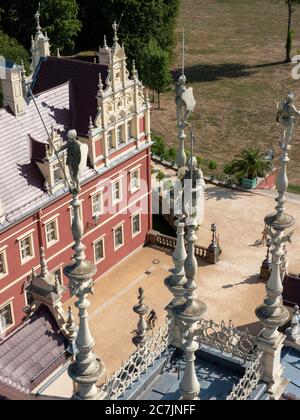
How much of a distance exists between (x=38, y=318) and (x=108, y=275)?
2029cm

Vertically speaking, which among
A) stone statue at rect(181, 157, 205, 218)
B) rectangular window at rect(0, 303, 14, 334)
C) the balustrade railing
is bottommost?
the balustrade railing

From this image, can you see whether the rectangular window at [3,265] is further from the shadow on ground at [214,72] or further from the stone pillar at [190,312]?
the shadow on ground at [214,72]

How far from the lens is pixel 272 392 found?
19.6m

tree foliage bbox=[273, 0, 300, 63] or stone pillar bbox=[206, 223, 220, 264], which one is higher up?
tree foliage bbox=[273, 0, 300, 63]

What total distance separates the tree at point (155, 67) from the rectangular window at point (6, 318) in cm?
4630

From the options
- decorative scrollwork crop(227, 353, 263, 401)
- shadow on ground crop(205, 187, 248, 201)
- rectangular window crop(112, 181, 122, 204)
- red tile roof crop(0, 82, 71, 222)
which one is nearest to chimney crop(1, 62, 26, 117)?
red tile roof crop(0, 82, 71, 222)

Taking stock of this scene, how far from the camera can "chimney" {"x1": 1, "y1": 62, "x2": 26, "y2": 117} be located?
36812 millimetres

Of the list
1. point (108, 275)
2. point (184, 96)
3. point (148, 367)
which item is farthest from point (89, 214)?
point (184, 96)

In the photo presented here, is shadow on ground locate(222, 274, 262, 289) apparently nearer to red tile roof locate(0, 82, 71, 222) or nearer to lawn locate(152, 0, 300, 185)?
red tile roof locate(0, 82, 71, 222)

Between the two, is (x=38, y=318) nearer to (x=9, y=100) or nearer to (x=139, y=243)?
(x=9, y=100)

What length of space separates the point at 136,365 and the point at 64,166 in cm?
1794

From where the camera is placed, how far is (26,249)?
119 feet

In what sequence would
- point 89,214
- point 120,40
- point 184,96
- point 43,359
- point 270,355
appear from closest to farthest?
point 184,96, point 270,355, point 43,359, point 89,214, point 120,40

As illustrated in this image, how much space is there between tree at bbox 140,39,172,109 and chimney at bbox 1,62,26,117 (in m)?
39.6
